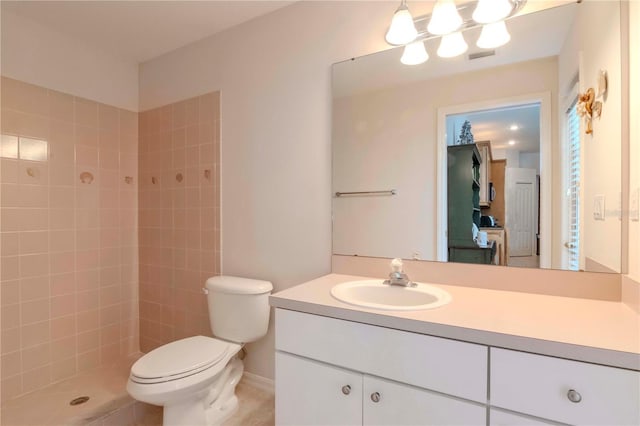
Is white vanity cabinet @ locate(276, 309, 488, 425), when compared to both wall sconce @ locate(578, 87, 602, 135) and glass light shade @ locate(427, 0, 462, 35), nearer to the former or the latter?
wall sconce @ locate(578, 87, 602, 135)

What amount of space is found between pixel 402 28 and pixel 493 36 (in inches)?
15.0

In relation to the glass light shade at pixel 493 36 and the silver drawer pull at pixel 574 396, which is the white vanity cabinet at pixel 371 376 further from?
the glass light shade at pixel 493 36

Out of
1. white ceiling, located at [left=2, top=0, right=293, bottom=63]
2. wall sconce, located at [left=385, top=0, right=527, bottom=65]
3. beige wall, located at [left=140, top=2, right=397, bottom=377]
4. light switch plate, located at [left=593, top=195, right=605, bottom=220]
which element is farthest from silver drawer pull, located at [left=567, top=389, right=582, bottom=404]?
white ceiling, located at [left=2, top=0, right=293, bottom=63]

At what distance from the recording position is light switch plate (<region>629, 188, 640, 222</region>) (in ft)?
3.25

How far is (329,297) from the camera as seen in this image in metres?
1.23

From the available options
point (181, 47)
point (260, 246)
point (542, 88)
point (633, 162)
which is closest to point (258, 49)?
point (181, 47)

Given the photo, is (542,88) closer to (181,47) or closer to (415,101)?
(415,101)

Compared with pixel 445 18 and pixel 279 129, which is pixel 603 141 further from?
pixel 279 129

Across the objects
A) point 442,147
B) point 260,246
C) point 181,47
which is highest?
point 181,47

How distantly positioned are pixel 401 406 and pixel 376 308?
1.01 feet

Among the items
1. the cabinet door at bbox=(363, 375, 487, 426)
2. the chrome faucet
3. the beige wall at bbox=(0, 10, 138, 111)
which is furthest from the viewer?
the beige wall at bbox=(0, 10, 138, 111)

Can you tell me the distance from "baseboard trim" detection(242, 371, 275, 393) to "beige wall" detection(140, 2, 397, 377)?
36mm

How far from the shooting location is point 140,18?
1.95m

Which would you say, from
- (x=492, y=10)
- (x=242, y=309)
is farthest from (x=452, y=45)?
(x=242, y=309)
